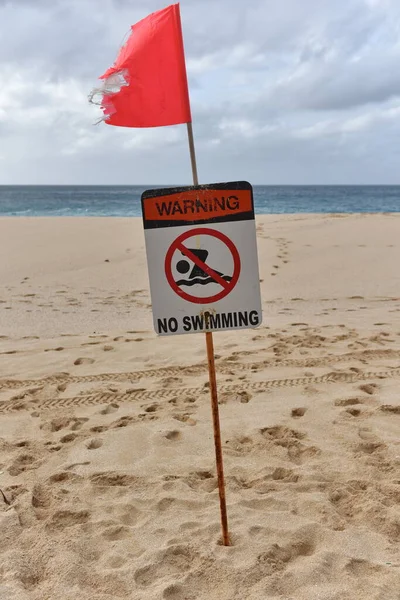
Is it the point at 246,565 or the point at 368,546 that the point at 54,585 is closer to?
the point at 246,565

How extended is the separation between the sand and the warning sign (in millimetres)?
1064

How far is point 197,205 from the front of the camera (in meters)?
2.58

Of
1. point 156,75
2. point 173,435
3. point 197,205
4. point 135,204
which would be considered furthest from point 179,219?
point 135,204

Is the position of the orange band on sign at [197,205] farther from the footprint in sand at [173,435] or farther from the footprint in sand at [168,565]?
the footprint in sand at [173,435]

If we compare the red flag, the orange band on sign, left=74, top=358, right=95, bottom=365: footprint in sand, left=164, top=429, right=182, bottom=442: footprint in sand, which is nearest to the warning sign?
the orange band on sign

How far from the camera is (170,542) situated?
108 inches

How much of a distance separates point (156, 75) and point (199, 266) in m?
0.90

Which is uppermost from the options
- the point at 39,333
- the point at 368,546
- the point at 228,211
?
the point at 228,211

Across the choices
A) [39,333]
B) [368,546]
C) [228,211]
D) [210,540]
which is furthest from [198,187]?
[39,333]

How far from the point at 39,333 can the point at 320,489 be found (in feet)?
15.2

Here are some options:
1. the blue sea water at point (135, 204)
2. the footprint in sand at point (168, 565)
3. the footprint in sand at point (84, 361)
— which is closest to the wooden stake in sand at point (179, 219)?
the footprint in sand at point (168, 565)

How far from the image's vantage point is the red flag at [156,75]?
2.57 metres

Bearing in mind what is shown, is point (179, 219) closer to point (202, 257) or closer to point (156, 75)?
point (202, 257)

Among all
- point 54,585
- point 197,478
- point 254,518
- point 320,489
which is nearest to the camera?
point 54,585
